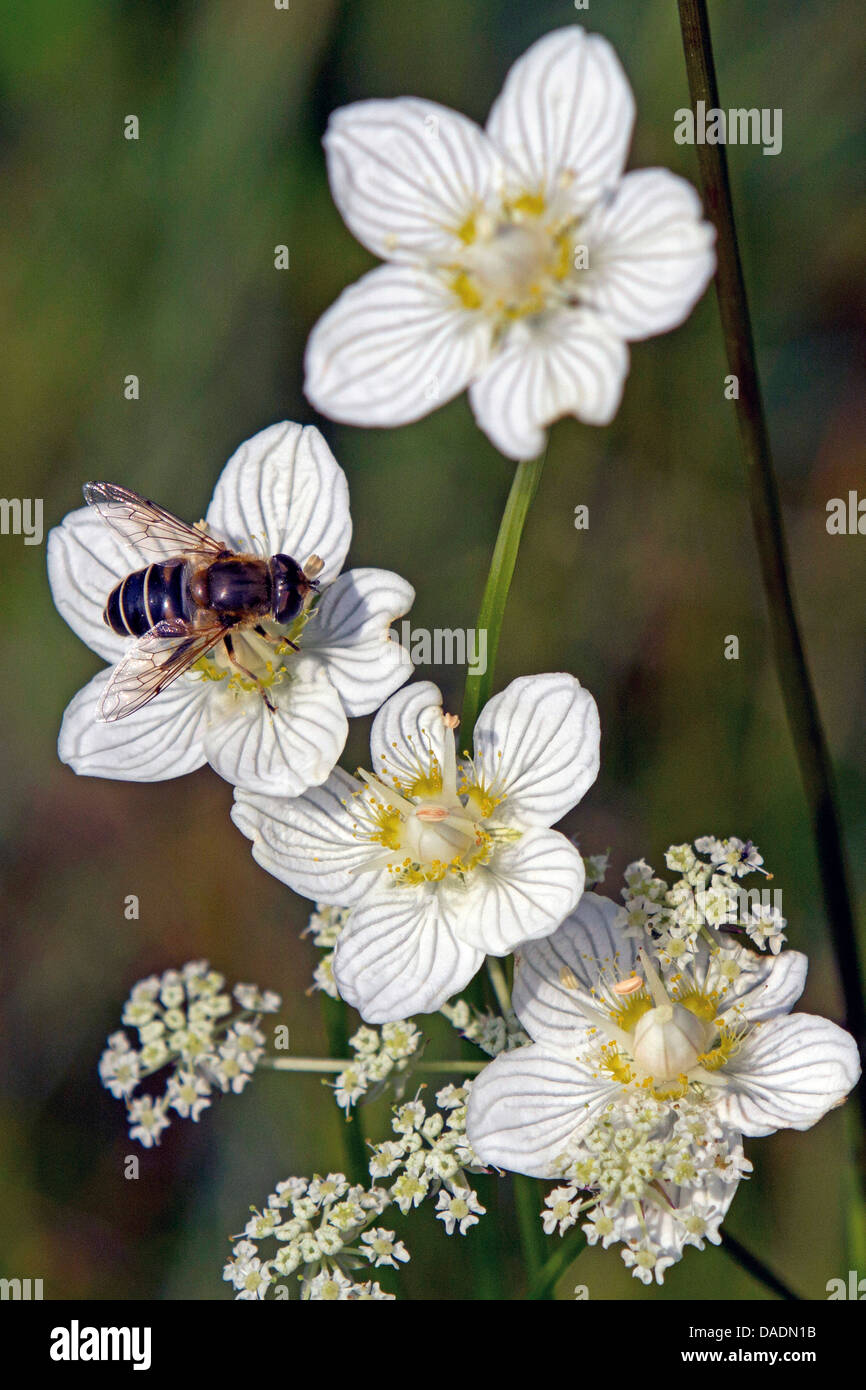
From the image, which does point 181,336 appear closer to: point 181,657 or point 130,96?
point 130,96

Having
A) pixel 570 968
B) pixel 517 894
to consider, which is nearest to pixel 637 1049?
pixel 570 968

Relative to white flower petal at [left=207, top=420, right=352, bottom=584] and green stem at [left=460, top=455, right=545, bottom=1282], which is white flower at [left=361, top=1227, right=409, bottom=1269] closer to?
green stem at [left=460, top=455, right=545, bottom=1282]

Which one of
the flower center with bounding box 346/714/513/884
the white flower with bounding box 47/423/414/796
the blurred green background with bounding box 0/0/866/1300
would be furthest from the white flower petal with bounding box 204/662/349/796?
the blurred green background with bounding box 0/0/866/1300

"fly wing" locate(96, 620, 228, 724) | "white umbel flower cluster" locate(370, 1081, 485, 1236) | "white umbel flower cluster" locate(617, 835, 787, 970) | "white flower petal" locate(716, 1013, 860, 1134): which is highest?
"fly wing" locate(96, 620, 228, 724)

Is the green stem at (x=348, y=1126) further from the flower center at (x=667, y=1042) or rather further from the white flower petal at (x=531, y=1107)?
the flower center at (x=667, y=1042)

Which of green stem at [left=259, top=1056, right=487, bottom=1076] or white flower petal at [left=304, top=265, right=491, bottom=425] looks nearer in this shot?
white flower petal at [left=304, top=265, right=491, bottom=425]
